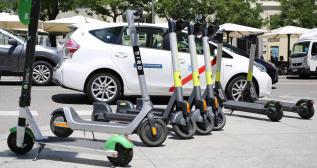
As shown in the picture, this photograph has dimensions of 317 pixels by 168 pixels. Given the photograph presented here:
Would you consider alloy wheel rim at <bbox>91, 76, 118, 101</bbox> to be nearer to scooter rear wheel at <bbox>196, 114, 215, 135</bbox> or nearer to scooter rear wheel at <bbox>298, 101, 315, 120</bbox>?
scooter rear wheel at <bbox>298, 101, 315, 120</bbox>

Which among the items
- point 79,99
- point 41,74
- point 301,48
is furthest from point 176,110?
point 301,48

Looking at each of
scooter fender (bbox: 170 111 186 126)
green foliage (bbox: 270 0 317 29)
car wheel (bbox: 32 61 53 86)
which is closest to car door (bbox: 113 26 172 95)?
scooter fender (bbox: 170 111 186 126)

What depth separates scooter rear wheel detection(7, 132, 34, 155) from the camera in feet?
18.6

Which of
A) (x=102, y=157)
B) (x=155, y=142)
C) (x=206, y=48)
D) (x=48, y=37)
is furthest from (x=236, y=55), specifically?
(x=48, y=37)

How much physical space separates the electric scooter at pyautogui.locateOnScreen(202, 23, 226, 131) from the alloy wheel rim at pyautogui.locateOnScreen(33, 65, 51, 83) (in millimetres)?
8782

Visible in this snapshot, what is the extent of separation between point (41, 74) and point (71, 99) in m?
3.82

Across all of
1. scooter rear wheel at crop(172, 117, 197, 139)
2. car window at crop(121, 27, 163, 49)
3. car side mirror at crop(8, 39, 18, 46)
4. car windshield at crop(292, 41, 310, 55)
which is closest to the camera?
scooter rear wheel at crop(172, 117, 197, 139)

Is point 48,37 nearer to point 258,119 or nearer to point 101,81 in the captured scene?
point 101,81

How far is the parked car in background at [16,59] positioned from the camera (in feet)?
49.3

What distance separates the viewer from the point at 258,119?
9.16 m

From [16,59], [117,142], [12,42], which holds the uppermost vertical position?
[12,42]

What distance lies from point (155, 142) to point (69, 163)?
1172mm

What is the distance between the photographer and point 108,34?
10.9 meters

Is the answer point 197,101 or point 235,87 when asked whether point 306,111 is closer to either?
point 235,87
